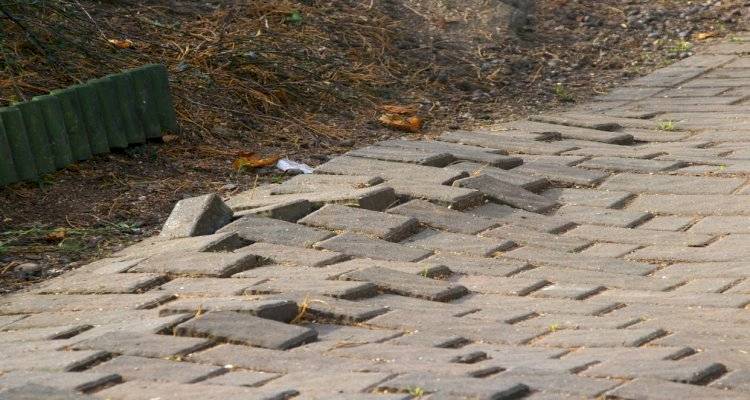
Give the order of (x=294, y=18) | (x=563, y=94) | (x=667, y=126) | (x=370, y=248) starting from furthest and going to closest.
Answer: (x=294, y=18)
(x=563, y=94)
(x=667, y=126)
(x=370, y=248)

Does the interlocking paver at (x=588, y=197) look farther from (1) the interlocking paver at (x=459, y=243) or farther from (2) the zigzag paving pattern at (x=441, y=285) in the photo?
(1) the interlocking paver at (x=459, y=243)

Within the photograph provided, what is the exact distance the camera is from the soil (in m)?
5.23

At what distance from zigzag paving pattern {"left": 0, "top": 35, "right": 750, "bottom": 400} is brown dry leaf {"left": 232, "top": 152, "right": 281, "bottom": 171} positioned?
0.38m

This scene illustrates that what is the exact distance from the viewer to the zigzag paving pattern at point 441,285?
311cm

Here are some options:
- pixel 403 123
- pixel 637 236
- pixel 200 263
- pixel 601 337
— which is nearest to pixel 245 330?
pixel 200 263

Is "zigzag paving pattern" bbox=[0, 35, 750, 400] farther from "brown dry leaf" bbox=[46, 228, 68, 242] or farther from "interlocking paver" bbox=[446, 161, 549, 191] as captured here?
"brown dry leaf" bbox=[46, 228, 68, 242]

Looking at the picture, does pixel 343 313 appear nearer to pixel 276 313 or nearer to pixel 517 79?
pixel 276 313

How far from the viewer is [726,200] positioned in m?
5.10

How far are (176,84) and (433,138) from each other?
137 centimetres

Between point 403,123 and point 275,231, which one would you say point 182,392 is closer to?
point 275,231

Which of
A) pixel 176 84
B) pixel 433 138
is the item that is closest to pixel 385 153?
pixel 433 138

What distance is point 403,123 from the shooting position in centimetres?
651

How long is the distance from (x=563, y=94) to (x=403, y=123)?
1191mm

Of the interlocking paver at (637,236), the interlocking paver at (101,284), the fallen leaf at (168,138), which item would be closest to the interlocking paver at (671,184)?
the interlocking paver at (637,236)
